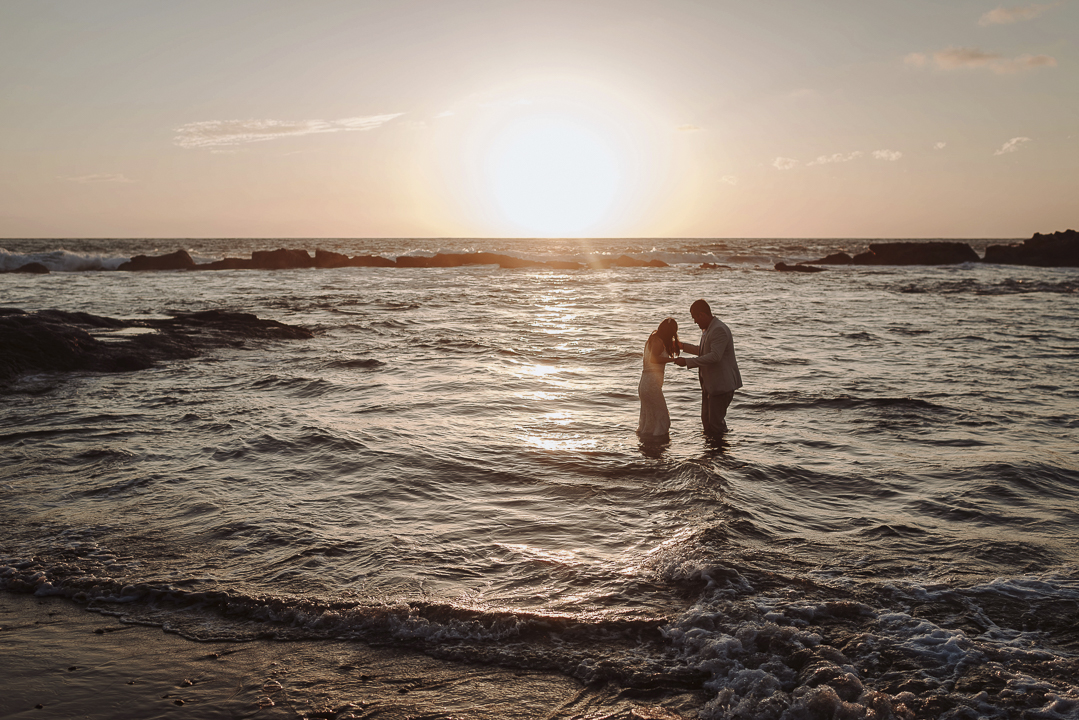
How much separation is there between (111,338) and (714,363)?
563 inches

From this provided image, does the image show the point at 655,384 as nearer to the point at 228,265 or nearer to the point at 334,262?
the point at 228,265

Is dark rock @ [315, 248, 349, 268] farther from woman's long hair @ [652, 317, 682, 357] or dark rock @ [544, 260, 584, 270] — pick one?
woman's long hair @ [652, 317, 682, 357]

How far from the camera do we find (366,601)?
448 centimetres

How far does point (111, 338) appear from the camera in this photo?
49.8ft

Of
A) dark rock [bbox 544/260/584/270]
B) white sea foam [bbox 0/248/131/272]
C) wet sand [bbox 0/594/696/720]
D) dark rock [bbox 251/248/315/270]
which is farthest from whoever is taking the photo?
dark rock [bbox 544/260/584/270]

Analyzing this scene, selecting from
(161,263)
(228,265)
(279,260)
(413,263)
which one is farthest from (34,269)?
(413,263)

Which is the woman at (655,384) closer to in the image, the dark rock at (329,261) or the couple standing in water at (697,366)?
the couple standing in water at (697,366)

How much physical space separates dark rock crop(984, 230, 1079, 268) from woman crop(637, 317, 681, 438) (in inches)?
2593

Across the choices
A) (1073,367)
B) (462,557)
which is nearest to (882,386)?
(1073,367)

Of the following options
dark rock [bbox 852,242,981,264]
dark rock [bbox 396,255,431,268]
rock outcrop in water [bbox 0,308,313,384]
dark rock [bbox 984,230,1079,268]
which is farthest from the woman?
dark rock [bbox 984,230,1079,268]

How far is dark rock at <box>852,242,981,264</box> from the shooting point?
61.8 m

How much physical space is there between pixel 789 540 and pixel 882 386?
7.54 meters

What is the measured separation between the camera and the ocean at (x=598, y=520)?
156 inches

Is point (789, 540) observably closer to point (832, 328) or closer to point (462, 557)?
point (462, 557)
